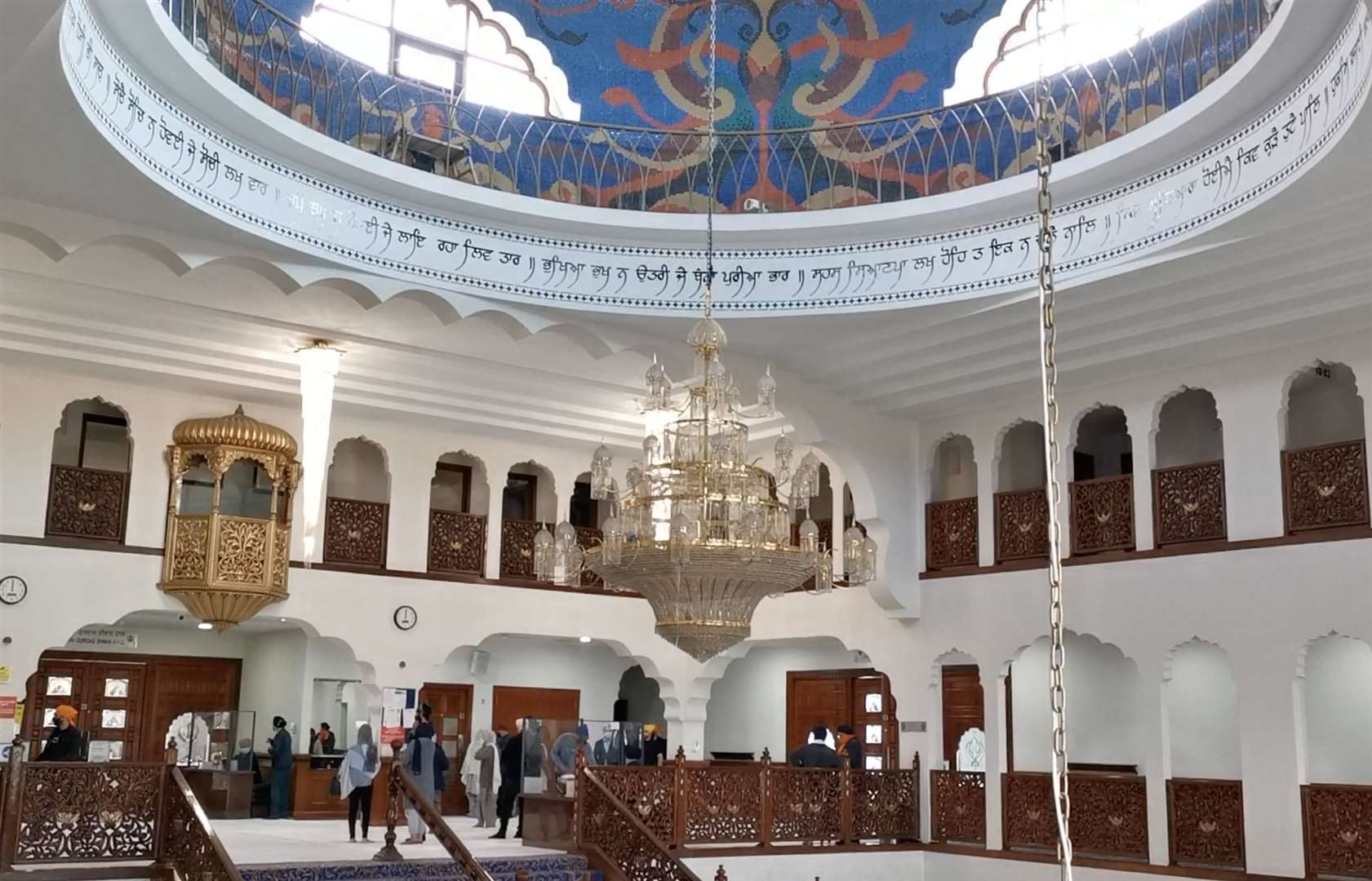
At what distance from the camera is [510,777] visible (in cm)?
1205

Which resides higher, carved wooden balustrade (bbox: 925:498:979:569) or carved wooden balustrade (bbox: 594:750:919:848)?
carved wooden balustrade (bbox: 925:498:979:569)

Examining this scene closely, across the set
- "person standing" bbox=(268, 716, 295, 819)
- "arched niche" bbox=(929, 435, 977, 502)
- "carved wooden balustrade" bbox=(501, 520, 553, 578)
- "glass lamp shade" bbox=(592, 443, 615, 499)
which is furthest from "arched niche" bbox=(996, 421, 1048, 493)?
"person standing" bbox=(268, 716, 295, 819)

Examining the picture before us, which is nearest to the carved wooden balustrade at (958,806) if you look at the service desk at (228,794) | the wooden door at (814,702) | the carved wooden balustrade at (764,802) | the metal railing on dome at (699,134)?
the carved wooden balustrade at (764,802)

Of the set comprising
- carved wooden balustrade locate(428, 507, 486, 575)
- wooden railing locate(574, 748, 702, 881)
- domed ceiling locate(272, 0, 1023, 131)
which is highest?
domed ceiling locate(272, 0, 1023, 131)

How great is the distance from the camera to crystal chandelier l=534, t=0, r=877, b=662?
7.41 meters

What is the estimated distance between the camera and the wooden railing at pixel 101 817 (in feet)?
28.1

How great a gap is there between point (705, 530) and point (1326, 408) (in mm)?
6445

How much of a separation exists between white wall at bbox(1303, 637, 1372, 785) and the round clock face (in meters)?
7.90

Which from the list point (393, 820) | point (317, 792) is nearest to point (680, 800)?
point (393, 820)

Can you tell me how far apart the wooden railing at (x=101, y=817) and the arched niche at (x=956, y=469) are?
737 cm

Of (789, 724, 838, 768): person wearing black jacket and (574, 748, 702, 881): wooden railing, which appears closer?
(574, 748, 702, 881): wooden railing

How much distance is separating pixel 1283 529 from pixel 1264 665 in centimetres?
98

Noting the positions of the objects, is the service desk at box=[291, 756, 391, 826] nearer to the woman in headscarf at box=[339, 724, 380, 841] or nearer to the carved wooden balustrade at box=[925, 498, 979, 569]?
the woman in headscarf at box=[339, 724, 380, 841]

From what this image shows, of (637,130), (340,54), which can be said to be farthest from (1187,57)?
(340,54)
